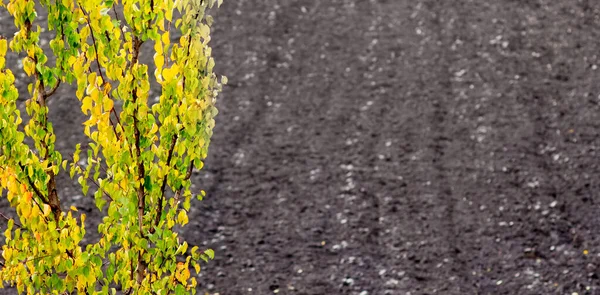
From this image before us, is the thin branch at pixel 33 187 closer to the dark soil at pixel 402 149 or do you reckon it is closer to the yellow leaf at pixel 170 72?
the yellow leaf at pixel 170 72

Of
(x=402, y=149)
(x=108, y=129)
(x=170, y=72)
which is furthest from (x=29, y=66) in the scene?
(x=402, y=149)

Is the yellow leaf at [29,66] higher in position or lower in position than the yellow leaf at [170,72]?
higher

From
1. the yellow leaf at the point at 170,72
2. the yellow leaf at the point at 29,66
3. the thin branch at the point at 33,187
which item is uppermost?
the yellow leaf at the point at 29,66

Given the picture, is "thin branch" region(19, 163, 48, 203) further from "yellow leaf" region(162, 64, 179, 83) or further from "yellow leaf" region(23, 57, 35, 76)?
"yellow leaf" region(162, 64, 179, 83)

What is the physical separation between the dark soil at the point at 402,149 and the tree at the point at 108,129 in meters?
1.41

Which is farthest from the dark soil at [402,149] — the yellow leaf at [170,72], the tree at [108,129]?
the yellow leaf at [170,72]

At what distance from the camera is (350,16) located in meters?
5.85

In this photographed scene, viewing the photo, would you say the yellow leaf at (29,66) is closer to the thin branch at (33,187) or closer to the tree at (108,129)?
the tree at (108,129)

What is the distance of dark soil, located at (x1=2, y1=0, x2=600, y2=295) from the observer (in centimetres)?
365

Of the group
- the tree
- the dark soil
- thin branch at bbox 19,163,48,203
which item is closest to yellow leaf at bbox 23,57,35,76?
the tree

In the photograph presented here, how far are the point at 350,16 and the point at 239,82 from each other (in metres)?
1.27

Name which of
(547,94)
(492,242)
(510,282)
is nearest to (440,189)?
(492,242)

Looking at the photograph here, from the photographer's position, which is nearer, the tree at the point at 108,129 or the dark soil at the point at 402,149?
the tree at the point at 108,129

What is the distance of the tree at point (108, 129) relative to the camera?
77.1 inches
